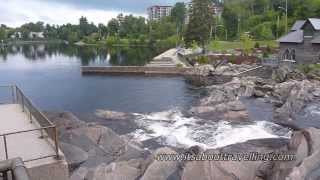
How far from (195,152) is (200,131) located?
9428mm

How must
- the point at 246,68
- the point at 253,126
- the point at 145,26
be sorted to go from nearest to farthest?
the point at 253,126 < the point at 246,68 < the point at 145,26

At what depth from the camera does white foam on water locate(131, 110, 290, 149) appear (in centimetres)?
2422

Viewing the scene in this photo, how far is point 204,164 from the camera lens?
1523 cm

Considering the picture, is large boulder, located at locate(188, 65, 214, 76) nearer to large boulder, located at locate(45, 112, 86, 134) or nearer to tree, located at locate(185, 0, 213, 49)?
tree, located at locate(185, 0, 213, 49)

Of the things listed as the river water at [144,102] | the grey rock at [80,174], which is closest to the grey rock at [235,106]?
the river water at [144,102]

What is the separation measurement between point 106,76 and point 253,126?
3698cm

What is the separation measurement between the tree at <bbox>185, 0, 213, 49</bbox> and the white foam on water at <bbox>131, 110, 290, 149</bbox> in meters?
50.7

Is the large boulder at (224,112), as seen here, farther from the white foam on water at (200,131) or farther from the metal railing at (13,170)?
the metal railing at (13,170)

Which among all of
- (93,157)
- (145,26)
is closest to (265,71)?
(93,157)

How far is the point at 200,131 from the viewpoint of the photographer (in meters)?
26.6

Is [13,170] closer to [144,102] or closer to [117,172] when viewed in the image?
[117,172]

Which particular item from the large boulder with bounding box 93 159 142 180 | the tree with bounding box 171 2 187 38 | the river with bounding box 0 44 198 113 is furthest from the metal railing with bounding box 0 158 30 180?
the tree with bounding box 171 2 187 38

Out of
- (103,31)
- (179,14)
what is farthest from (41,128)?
(103,31)

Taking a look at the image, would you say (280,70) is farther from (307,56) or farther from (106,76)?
(106,76)
